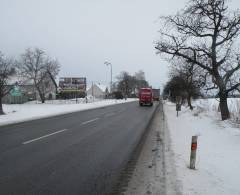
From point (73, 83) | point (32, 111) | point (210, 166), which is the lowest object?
point (210, 166)

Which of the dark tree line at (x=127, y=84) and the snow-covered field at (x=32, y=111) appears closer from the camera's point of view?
the snow-covered field at (x=32, y=111)

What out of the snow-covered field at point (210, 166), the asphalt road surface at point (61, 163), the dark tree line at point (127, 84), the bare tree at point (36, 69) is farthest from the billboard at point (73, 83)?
the dark tree line at point (127, 84)

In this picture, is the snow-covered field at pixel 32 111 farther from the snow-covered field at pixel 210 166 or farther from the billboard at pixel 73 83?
the billboard at pixel 73 83

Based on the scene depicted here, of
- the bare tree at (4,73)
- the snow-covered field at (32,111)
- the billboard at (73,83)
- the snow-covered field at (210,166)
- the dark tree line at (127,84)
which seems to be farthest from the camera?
the dark tree line at (127,84)

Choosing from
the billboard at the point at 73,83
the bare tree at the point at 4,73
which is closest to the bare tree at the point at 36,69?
the billboard at the point at 73,83

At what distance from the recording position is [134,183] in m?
6.27

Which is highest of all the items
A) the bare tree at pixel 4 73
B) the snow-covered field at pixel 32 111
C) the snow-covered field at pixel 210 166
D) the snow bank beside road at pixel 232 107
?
the bare tree at pixel 4 73

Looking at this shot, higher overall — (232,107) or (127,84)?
(127,84)

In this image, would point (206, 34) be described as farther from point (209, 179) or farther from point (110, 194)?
point (110, 194)

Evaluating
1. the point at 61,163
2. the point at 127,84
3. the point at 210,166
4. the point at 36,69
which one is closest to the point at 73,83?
the point at 36,69

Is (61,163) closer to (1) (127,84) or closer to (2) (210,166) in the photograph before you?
(2) (210,166)

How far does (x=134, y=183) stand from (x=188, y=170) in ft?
5.44

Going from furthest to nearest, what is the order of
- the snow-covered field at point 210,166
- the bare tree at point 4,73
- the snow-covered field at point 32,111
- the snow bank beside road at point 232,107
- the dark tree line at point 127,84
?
the dark tree line at point 127,84 < the bare tree at point 4,73 < the snow-covered field at point 32,111 < the snow bank beside road at point 232,107 < the snow-covered field at point 210,166

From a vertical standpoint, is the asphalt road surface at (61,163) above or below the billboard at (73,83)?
below
